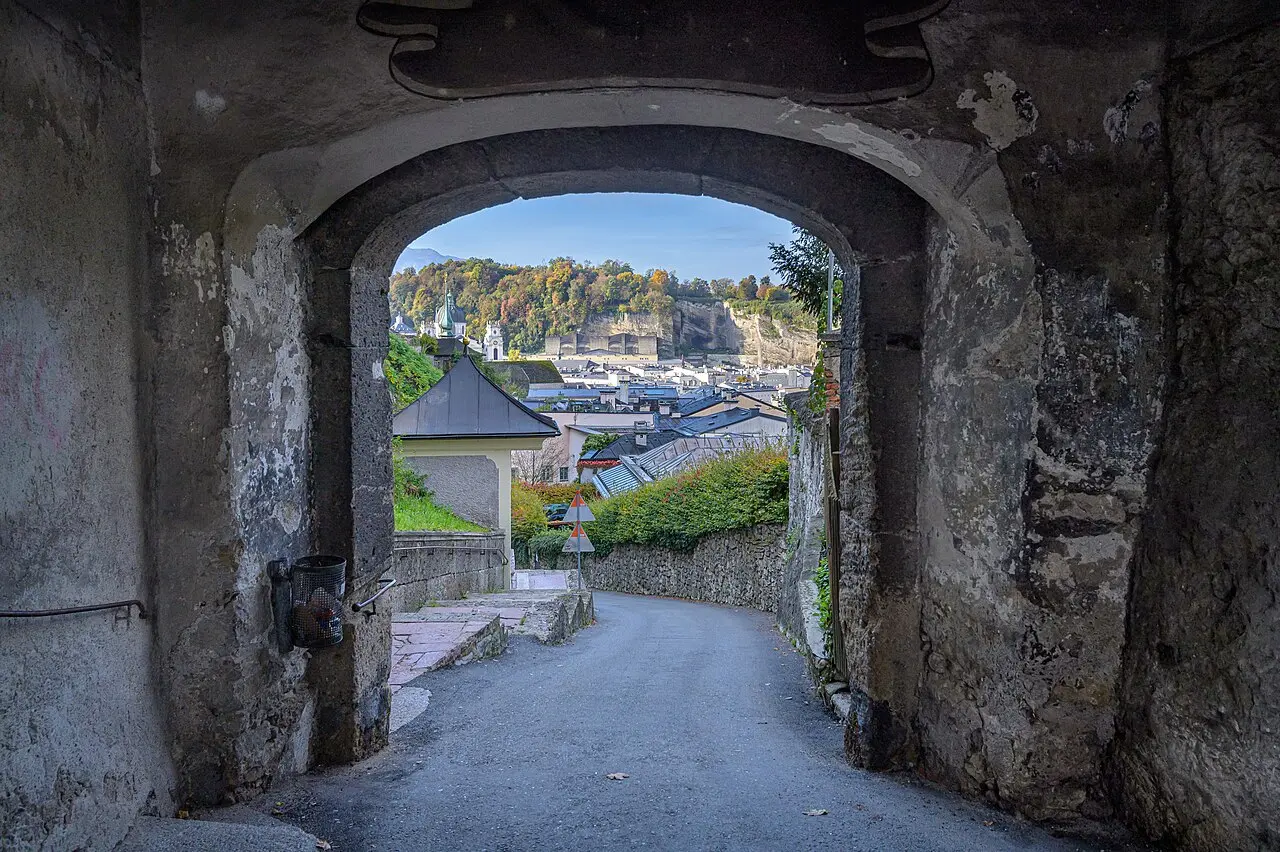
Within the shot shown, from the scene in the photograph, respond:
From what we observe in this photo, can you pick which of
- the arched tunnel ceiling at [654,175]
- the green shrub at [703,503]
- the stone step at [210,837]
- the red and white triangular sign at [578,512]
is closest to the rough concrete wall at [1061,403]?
the arched tunnel ceiling at [654,175]

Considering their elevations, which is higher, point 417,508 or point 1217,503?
point 1217,503

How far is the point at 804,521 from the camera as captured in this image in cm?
852

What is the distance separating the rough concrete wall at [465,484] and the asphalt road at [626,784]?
6211 mm

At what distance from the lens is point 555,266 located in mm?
104375

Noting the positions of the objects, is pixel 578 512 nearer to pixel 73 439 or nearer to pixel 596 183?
pixel 596 183

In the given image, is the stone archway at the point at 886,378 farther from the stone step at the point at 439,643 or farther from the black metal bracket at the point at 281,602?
the stone step at the point at 439,643

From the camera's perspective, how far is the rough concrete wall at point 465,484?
11.4 metres

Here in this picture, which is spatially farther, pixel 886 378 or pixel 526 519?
pixel 526 519

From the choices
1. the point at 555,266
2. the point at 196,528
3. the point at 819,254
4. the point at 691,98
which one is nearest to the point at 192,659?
the point at 196,528

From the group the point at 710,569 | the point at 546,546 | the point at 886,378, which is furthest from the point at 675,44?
the point at 546,546

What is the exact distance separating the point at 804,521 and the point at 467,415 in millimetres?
4672

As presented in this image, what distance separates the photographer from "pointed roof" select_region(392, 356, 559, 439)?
1077cm

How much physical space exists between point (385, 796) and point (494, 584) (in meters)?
8.51

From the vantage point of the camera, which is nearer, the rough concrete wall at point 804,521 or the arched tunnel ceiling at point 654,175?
the arched tunnel ceiling at point 654,175
